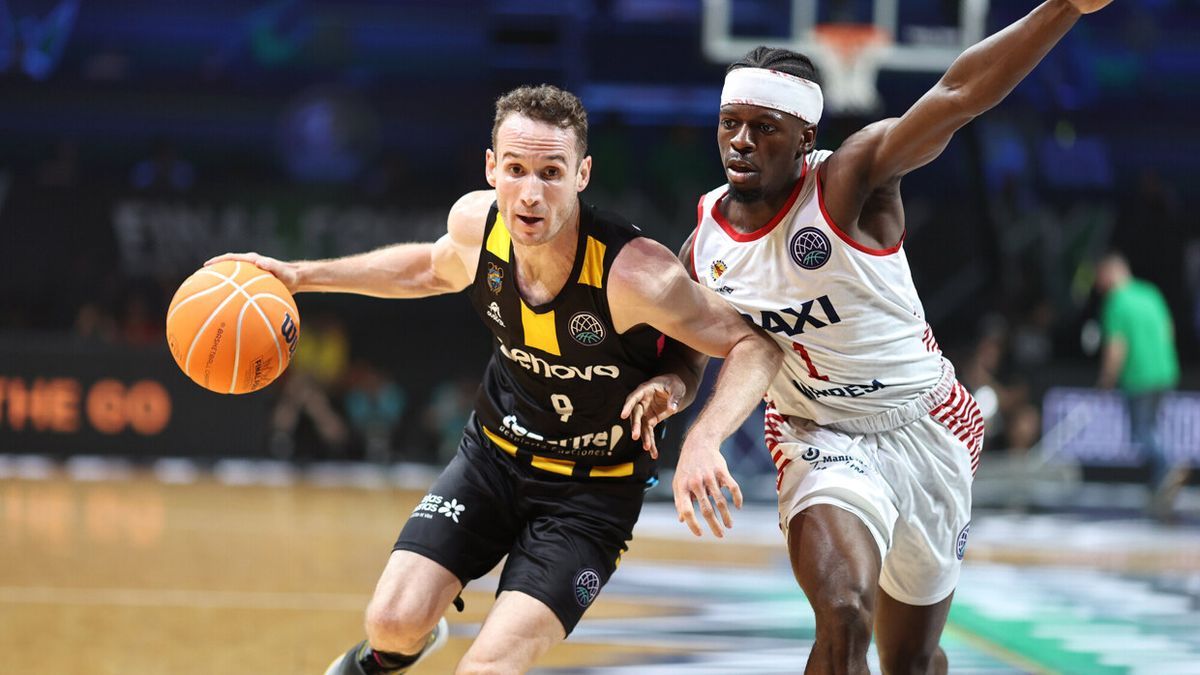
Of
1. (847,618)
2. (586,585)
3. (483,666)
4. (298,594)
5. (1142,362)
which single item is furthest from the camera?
(1142,362)

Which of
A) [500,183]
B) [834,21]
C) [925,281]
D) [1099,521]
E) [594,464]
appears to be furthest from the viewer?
[925,281]

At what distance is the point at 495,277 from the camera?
441 centimetres

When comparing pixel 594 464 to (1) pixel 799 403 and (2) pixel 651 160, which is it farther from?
(2) pixel 651 160

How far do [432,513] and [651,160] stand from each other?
1241cm

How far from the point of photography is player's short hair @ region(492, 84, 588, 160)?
417 cm

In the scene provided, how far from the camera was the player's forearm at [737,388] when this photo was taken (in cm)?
389

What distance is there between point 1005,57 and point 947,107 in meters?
0.21

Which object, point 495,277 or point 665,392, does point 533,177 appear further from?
point 665,392

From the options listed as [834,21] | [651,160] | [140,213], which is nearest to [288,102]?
[140,213]

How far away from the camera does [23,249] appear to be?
50.3 ft

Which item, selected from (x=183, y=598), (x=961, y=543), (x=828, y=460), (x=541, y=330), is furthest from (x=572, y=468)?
(x=183, y=598)

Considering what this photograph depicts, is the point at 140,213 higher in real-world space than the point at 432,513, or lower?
higher

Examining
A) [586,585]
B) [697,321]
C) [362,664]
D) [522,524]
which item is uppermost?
[697,321]

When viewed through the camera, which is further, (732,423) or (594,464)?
(594,464)
